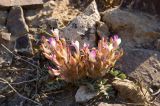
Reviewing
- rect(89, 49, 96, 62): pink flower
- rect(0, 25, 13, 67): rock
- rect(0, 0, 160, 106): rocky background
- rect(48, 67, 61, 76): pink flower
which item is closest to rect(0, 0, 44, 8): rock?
rect(0, 0, 160, 106): rocky background

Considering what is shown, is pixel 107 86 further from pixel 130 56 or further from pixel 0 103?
pixel 0 103

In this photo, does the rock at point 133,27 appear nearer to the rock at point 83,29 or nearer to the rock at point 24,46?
the rock at point 83,29

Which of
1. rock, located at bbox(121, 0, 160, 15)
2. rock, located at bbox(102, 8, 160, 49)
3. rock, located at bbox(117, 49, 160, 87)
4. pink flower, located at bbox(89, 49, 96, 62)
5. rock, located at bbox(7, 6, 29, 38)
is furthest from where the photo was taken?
rock, located at bbox(7, 6, 29, 38)

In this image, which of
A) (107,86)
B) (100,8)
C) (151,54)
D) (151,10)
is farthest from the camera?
(100,8)

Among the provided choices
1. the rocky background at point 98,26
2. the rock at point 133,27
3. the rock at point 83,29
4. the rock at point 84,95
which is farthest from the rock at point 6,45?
the rock at point 133,27

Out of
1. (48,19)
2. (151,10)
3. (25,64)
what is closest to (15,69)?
(25,64)

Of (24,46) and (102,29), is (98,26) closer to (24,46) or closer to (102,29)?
(102,29)

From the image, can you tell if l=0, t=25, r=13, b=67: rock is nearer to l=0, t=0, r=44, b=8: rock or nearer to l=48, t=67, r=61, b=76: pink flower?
l=0, t=0, r=44, b=8: rock
